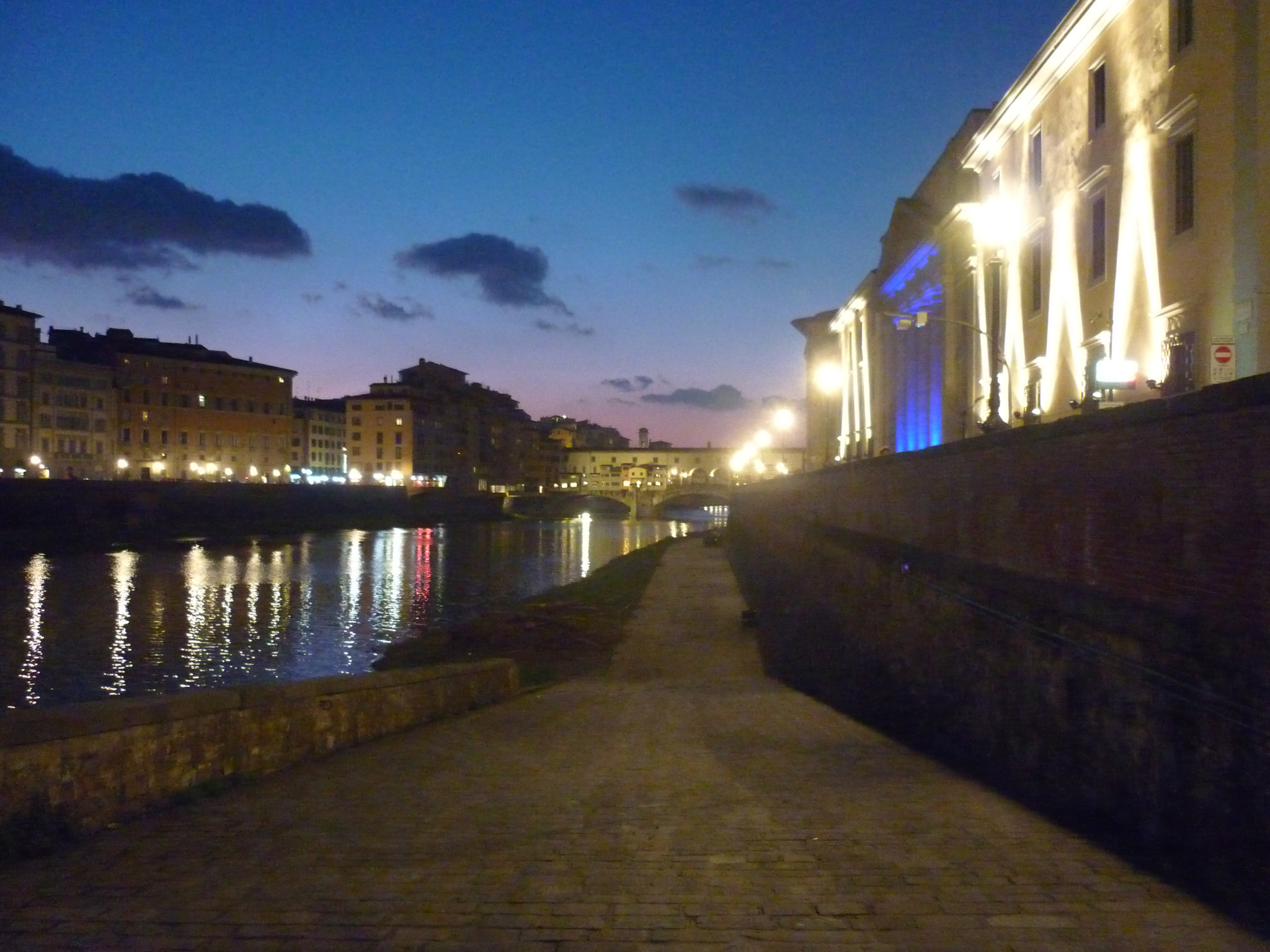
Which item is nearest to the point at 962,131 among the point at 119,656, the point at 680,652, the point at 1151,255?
the point at 1151,255

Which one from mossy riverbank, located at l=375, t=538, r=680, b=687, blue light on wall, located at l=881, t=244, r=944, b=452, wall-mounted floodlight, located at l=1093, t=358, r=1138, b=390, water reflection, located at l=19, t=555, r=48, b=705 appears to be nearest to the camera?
wall-mounted floodlight, located at l=1093, t=358, r=1138, b=390

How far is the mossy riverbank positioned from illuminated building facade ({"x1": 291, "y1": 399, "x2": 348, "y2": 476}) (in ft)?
277

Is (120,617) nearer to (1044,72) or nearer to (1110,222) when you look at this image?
(1110,222)

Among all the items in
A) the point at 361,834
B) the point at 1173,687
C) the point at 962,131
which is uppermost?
the point at 962,131

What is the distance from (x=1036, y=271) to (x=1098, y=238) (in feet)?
12.0

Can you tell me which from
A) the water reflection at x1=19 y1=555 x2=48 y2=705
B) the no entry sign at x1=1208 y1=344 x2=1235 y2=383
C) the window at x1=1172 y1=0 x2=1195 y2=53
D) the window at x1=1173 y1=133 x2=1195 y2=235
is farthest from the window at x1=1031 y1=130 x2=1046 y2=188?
the water reflection at x1=19 y1=555 x2=48 y2=705

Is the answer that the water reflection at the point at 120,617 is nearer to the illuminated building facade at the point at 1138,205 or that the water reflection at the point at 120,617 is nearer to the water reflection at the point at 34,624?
the water reflection at the point at 34,624

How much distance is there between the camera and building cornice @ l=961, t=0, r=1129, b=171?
1858 centimetres

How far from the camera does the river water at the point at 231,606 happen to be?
21.5m

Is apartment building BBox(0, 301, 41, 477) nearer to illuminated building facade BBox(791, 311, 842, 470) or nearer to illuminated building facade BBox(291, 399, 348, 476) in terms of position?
illuminated building facade BBox(291, 399, 348, 476)

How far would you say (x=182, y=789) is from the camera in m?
6.88

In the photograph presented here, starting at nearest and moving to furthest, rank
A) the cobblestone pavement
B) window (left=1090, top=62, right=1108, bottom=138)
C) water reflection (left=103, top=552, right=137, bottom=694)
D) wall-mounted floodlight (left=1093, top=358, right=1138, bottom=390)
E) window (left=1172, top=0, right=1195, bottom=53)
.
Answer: the cobblestone pavement → window (left=1172, top=0, right=1195, bottom=53) → wall-mounted floodlight (left=1093, top=358, right=1138, bottom=390) → window (left=1090, top=62, right=1108, bottom=138) → water reflection (left=103, top=552, right=137, bottom=694)

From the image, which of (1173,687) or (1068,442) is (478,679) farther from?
(1173,687)

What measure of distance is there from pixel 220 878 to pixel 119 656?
66.6 feet
